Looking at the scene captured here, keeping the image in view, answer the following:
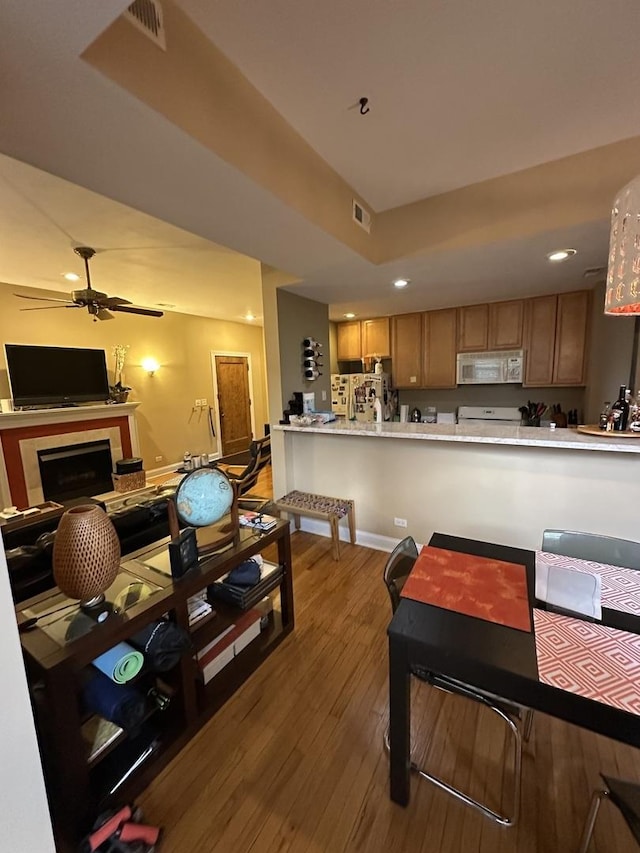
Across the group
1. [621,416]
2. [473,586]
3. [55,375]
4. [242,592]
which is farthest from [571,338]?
[55,375]

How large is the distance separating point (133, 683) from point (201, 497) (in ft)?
2.57

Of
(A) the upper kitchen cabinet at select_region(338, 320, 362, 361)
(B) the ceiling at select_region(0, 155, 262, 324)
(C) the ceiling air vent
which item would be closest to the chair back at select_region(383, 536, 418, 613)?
(B) the ceiling at select_region(0, 155, 262, 324)

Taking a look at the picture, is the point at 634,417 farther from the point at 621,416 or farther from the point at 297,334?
the point at 297,334

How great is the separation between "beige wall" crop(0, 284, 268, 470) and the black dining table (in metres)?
5.04

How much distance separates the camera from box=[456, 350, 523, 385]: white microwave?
4074 millimetres

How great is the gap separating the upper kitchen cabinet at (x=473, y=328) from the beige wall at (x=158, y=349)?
439 centimetres

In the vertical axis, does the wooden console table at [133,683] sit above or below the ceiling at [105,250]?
below

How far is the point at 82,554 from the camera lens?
1.12 metres

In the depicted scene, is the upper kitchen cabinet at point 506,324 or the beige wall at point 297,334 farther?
the upper kitchen cabinet at point 506,324

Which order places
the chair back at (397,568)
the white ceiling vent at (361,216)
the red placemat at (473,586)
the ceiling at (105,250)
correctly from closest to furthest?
the red placemat at (473,586) < the chair back at (397,568) < the ceiling at (105,250) < the white ceiling vent at (361,216)

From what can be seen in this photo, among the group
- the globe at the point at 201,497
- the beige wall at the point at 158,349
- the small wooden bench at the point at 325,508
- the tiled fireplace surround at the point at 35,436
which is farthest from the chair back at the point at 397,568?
the beige wall at the point at 158,349

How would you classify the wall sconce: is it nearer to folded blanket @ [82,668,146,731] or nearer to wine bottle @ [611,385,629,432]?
folded blanket @ [82,668,146,731]

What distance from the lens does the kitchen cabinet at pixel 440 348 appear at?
4.39 metres

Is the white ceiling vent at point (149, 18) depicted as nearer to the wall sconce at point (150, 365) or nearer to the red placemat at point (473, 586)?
the red placemat at point (473, 586)
